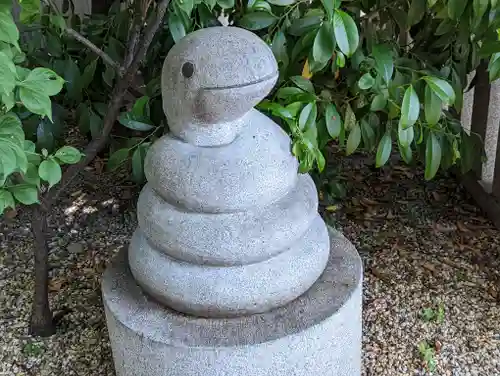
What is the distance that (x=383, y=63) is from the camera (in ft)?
6.68

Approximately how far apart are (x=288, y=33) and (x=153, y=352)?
1021 mm

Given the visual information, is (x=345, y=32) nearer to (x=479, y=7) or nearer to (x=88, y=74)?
(x=479, y=7)

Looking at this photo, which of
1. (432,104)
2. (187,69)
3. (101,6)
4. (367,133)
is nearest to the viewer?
(187,69)

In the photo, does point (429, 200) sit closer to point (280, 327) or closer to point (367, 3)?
point (367, 3)

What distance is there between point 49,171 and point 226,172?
1.51 feet

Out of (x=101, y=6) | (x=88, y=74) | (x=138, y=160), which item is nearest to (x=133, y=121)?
→ (x=138, y=160)

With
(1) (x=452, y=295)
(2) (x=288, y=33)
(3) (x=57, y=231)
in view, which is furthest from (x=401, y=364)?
(3) (x=57, y=231)

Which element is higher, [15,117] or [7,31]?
[7,31]

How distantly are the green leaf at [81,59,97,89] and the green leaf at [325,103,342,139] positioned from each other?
822 millimetres

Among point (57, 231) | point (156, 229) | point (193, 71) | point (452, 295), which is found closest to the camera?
point (193, 71)

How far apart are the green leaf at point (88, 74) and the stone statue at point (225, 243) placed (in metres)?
0.77

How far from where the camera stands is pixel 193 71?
1.58 meters

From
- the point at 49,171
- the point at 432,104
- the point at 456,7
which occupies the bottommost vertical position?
the point at 49,171

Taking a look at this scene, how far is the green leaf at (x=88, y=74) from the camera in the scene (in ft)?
Answer: 7.83
